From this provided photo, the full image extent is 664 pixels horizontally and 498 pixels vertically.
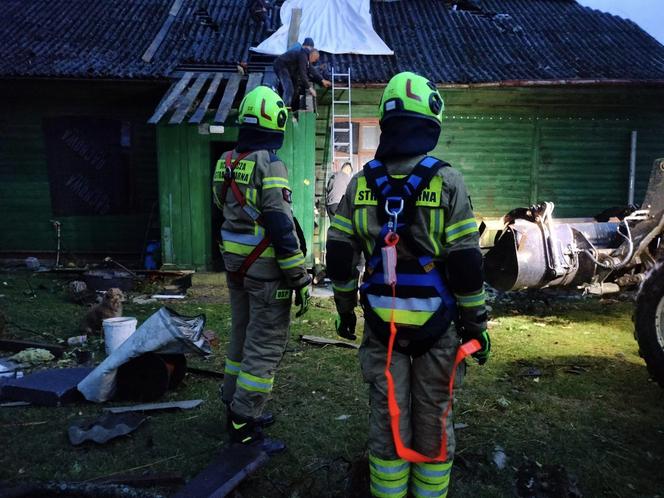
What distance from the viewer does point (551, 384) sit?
438 cm

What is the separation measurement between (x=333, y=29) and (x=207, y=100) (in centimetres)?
443

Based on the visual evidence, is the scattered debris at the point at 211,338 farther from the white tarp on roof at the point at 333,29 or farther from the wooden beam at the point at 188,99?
the white tarp on roof at the point at 333,29

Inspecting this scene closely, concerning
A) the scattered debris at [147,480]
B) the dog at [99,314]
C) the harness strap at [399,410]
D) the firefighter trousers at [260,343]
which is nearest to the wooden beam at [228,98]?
the dog at [99,314]

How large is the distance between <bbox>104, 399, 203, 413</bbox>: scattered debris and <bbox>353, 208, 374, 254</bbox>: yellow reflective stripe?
7.15ft

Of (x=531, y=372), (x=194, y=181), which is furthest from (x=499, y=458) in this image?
(x=194, y=181)

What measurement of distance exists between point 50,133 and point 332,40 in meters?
6.03

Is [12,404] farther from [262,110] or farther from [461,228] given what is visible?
[461,228]

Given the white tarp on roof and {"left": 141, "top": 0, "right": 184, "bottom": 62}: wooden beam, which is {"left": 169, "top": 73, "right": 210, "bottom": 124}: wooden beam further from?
the white tarp on roof

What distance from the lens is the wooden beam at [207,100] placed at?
7.55 metres

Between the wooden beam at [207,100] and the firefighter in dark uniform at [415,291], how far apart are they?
5767mm

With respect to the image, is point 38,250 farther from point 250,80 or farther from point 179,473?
point 179,473

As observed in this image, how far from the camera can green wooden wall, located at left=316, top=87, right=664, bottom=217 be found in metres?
10.2

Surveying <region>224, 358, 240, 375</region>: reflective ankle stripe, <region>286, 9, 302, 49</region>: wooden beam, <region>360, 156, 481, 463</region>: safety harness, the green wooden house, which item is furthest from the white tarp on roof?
<region>360, 156, 481, 463</region>: safety harness

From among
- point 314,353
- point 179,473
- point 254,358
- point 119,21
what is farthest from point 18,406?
point 119,21
